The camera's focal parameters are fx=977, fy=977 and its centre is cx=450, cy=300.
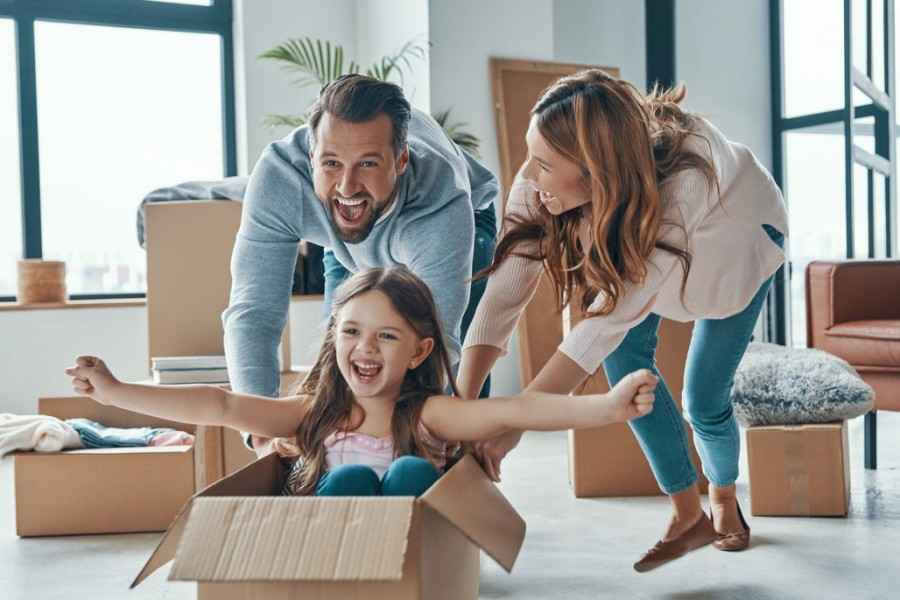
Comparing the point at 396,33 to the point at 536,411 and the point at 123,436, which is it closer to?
the point at 123,436

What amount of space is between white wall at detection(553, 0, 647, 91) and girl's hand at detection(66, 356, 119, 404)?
13.6ft

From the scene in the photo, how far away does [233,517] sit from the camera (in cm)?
98

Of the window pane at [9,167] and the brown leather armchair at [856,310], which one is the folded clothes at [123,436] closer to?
the brown leather armchair at [856,310]

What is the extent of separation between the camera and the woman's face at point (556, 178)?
Result: 1463 millimetres

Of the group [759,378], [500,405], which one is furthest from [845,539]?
[500,405]

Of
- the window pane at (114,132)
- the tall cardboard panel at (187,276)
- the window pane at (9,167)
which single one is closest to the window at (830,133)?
the tall cardboard panel at (187,276)

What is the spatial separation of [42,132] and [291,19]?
1313 mm

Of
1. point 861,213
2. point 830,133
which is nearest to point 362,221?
point 861,213

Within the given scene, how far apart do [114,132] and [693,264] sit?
3.87m

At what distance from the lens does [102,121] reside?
15.8 feet

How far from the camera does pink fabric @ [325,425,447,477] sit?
58.4 inches

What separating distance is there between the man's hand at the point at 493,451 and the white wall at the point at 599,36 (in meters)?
3.95

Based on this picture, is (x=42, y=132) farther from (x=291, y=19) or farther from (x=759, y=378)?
(x=759, y=378)

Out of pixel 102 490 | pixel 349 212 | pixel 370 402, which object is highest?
pixel 349 212
